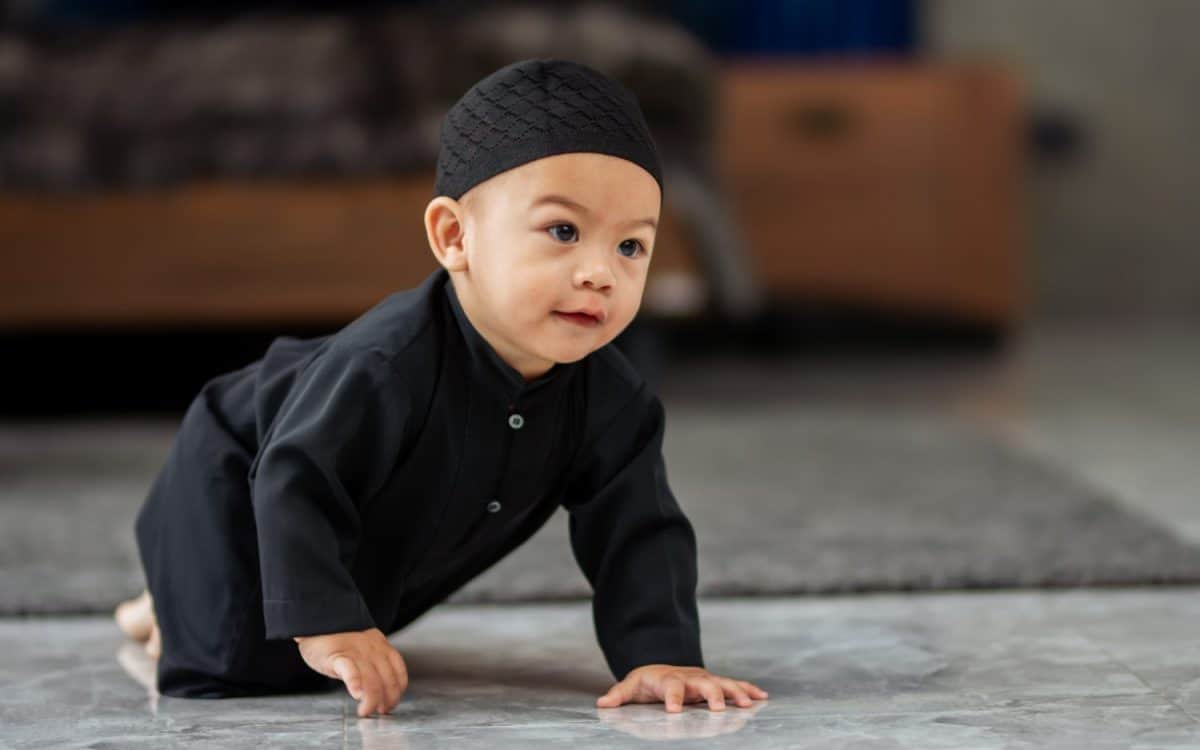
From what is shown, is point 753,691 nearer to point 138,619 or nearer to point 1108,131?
point 138,619

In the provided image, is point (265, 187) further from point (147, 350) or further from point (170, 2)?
point (170, 2)

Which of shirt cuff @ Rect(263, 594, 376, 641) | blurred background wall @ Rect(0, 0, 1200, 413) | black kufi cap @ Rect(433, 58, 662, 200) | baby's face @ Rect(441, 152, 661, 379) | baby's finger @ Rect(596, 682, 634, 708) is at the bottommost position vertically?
baby's finger @ Rect(596, 682, 634, 708)

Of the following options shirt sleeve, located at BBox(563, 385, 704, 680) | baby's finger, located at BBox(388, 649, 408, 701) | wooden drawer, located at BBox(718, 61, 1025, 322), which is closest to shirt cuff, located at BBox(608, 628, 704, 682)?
shirt sleeve, located at BBox(563, 385, 704, 680)

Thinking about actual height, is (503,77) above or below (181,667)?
above

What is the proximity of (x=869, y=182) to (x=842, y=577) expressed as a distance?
2425 millimetres

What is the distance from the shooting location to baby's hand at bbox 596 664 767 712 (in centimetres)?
103

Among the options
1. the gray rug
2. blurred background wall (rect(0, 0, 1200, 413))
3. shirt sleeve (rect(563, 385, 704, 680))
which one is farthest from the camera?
blurred background wall (rect(0, 0, 1200, 413))

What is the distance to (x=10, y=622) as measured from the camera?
133 cm

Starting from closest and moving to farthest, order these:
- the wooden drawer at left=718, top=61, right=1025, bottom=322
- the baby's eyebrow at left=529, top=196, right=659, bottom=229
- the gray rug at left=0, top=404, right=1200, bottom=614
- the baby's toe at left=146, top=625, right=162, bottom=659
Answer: the baby's eyebrow at left=529, top=196, right=659, bottom=229 < the baby's toe at left=146, top=625, right=162, bottom=659 < the gray rug at left=0, top=404, right=1200, bottom=614 < the wooden drawer at left=718, top=61, right=1025, bottom=322

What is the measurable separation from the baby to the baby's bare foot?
0.08 metres

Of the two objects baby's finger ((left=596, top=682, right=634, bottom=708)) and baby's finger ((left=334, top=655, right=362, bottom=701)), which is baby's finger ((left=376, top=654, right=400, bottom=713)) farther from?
baby's finger ((left=596, top=682, right=634, bottom=708))

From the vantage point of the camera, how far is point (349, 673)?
0.99m

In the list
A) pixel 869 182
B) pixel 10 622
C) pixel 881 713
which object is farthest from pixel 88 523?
pixel 869 182

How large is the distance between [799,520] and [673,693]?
0.71 meters
